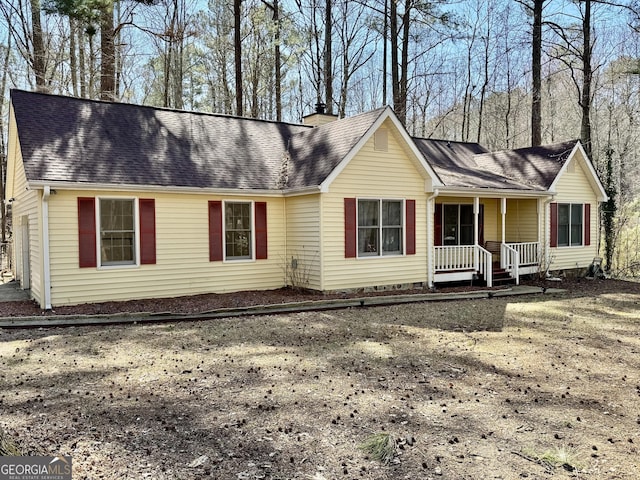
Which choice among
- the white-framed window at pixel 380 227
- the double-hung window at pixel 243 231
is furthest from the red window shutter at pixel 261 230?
the white-framed window at pixel 380 227

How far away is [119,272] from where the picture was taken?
1087cm

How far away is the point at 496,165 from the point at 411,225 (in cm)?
701

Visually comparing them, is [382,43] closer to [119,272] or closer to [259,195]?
[259,195]

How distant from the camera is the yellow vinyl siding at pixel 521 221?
16609 mm

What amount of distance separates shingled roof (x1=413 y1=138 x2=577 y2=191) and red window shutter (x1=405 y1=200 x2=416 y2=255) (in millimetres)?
1581

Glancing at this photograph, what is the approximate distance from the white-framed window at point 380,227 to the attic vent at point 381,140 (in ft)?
4.59

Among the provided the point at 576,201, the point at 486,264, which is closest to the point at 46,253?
the point at 486,264

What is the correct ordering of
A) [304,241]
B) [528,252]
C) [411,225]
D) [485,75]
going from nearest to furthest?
[304,241], [411,225], [528,252], [485,75]

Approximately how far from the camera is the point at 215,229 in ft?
39.7

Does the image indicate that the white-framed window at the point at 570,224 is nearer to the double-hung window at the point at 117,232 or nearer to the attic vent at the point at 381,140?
the attic vent at the point at 381,140

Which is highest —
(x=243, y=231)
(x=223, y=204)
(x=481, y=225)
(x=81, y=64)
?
(x=81, y=64)

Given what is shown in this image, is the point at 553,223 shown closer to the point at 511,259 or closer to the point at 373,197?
the point at 511,259

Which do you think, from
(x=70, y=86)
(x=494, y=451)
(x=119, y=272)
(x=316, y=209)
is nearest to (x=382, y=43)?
(x=70, y=86)

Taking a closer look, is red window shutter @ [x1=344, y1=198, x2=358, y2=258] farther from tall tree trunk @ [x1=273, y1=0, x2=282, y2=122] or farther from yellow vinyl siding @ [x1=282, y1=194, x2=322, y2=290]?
tall tree trunk @ [x1=273, y1=0, x2=282, y2=122]
